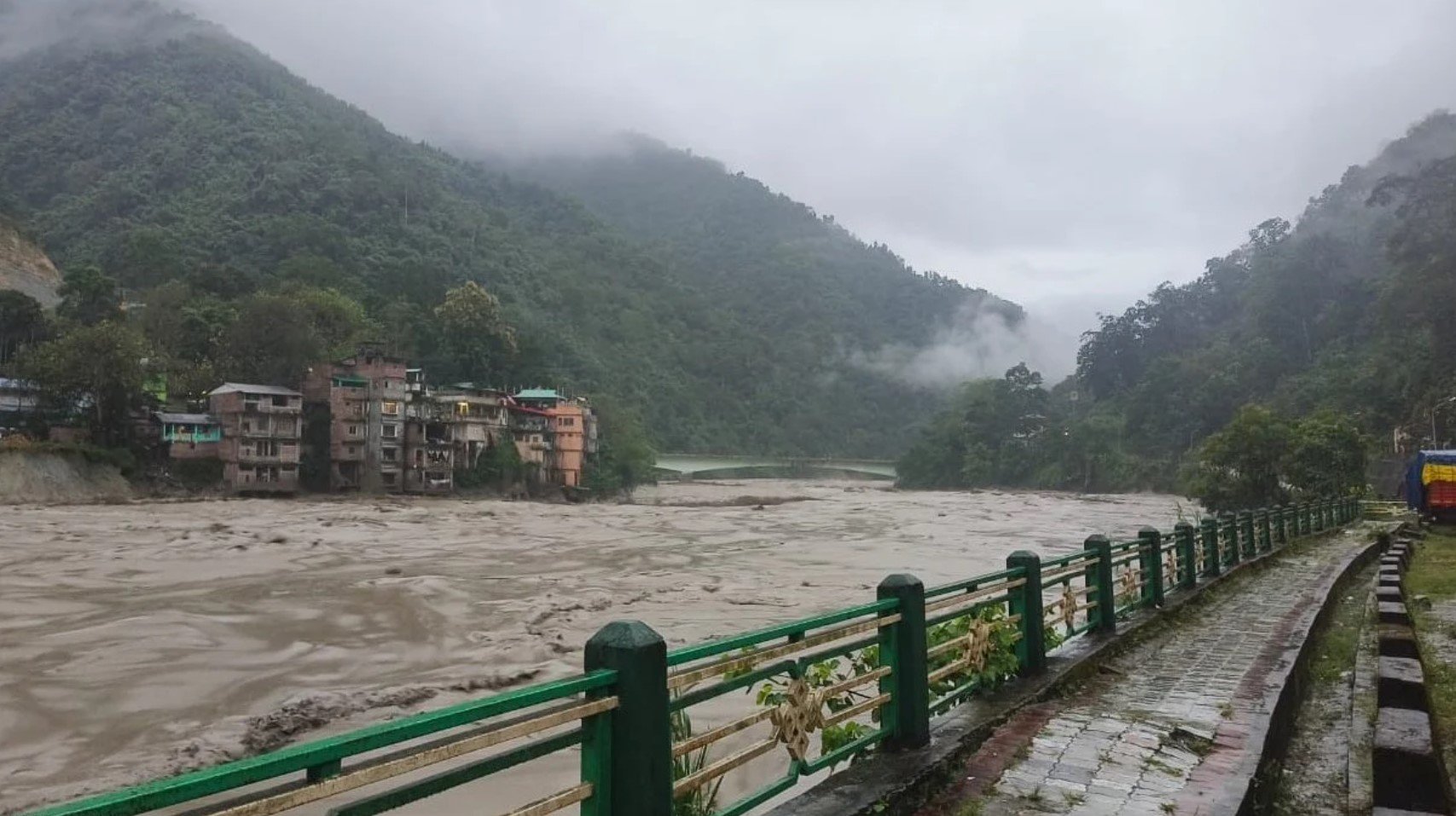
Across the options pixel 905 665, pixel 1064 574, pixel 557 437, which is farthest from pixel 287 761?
pixel 557 437

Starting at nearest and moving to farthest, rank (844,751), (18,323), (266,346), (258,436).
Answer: (844,751), (258,436), (18,323), (266,346)

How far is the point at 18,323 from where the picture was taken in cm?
5153

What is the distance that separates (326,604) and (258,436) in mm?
32513

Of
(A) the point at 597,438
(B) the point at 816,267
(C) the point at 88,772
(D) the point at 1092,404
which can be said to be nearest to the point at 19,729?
(C) the point at 88,772

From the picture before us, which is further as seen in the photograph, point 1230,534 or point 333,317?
point 333,317

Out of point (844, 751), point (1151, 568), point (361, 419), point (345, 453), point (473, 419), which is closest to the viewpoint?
point (844, 751)

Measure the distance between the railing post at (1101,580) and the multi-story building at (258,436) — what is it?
4631cm

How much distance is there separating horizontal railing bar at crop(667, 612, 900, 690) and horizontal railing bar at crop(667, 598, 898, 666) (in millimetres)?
43

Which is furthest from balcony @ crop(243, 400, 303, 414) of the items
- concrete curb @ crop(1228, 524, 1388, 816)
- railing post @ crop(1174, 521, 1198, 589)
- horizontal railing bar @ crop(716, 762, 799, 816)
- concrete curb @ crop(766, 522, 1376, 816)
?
horizontal railing bar @ crop(716, 762, 799, 816)

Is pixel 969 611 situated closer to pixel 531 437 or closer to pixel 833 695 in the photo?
pixel 833 695

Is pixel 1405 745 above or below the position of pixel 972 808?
above

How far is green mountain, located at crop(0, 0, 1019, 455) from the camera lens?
8300cm

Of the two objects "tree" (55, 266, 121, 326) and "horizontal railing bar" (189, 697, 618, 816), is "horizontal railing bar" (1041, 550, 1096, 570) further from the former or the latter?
"tree" (55, 266, 121, 326)

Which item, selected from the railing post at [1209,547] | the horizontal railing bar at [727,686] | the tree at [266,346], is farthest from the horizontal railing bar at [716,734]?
the tree at [266,346]
